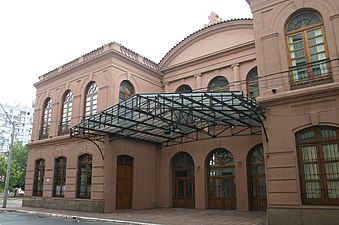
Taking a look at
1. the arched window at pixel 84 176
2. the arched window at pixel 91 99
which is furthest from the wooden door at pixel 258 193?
the arched window at pixel 91 99

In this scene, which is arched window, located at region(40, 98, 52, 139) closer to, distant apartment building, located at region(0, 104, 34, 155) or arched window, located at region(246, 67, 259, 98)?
arched window, located at region(246, 67, 259, 98)

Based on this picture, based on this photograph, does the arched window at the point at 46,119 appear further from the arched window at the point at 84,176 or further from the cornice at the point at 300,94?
the cornice at the point at 300,94

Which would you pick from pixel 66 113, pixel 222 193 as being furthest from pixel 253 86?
pixel 66 113

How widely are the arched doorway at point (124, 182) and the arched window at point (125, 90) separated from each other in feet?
12.2

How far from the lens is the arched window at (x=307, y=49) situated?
12.1 metres

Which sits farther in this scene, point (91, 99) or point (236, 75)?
point (91, 99)

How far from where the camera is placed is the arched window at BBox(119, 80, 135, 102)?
1955cm

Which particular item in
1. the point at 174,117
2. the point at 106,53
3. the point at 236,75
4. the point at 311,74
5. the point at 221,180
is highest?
the point at 106,53

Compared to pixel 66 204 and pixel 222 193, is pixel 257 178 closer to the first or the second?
pixel 222 193

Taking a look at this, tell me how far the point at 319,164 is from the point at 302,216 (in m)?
1.98

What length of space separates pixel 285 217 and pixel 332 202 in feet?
5.58

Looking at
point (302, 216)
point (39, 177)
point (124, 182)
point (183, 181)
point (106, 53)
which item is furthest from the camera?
point (39, 177)

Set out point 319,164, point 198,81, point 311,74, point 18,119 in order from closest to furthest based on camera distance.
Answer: point 319,164, point 311,74, point 198,81, point 18,119

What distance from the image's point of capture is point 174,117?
17.2 meters
